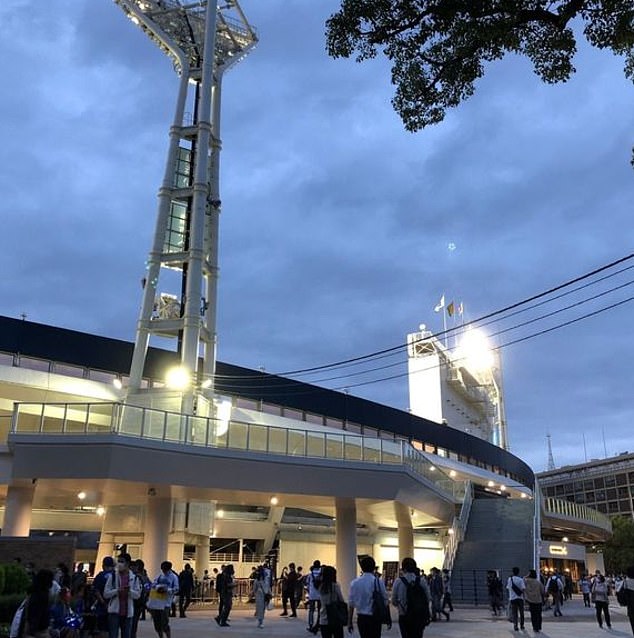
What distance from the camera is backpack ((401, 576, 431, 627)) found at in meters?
9.10

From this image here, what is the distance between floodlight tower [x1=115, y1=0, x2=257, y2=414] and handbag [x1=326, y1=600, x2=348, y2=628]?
18110 mm

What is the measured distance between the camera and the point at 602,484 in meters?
106

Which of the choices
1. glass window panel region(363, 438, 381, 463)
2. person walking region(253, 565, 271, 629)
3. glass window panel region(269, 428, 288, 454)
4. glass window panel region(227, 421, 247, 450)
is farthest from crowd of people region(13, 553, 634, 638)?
glass window panel region(363, 438, 381, 463)

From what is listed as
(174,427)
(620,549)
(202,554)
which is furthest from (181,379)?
(620,549)

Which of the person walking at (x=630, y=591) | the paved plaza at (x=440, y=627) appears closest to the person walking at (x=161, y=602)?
the paved plaza at (x=440, y=627)

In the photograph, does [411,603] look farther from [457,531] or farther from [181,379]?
[457,531]

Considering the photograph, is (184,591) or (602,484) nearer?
(184,591)

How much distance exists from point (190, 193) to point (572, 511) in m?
27.7

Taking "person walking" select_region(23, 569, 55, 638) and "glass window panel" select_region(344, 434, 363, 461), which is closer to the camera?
"person walking" select_region(23, 569, 55, 638)

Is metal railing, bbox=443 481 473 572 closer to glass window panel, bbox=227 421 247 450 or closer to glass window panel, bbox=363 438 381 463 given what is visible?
glass window panel, bbox=363 438 381 463

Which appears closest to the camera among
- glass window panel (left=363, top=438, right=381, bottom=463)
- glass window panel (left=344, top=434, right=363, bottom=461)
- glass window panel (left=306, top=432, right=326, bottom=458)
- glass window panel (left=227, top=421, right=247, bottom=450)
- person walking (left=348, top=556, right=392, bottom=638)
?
person walking (left=348, top=556, right=392, bottom=638)

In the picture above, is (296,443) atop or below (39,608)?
atop

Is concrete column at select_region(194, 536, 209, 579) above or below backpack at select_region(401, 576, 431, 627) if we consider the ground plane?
above

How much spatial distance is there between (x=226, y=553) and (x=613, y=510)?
83061 millimetres
